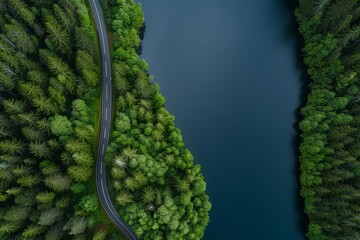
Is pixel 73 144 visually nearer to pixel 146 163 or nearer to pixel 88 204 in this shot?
pixel 88 204

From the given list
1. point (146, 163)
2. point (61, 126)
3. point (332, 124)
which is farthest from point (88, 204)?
point (332, 124)

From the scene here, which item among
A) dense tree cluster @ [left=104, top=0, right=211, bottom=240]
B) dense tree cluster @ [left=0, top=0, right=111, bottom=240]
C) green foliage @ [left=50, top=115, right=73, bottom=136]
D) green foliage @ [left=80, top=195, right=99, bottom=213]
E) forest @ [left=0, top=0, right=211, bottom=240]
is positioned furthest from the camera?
green foliage @ [left=80, top=195, right=99, bottom=213]

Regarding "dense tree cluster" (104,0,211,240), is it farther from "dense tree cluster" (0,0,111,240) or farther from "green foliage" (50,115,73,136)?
"green foliage" (50,115,73,136)

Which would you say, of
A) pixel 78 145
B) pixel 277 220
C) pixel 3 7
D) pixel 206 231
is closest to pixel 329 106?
pixel 277 220

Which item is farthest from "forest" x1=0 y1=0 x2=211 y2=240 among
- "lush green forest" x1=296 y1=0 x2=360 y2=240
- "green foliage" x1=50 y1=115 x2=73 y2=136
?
"lush green forest" x1=296 y1=0 x2=360 y2=240

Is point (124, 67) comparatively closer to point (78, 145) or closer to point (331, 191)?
point (78, 145)

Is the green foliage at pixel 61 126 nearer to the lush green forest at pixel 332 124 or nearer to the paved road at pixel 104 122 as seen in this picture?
the paved road at pixel 104 122
